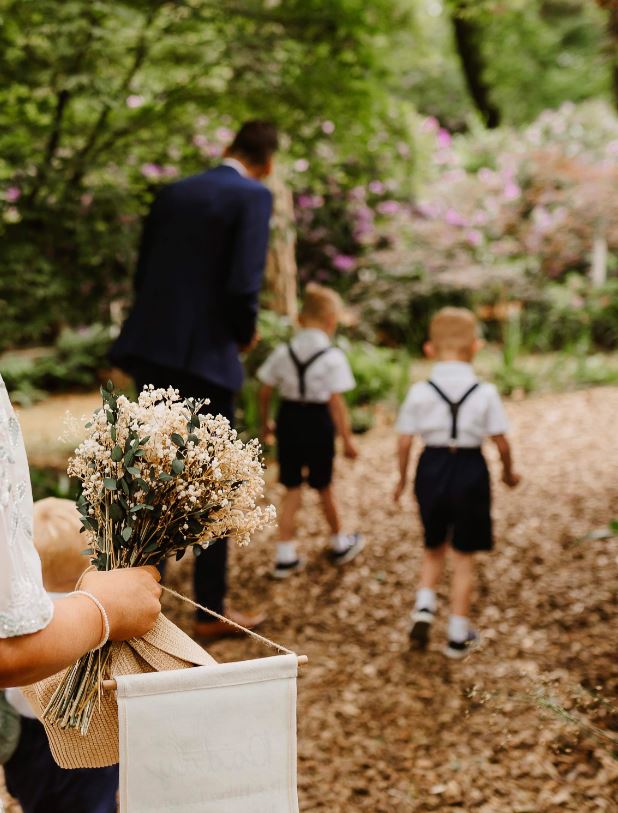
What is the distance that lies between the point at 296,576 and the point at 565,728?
6.62ft

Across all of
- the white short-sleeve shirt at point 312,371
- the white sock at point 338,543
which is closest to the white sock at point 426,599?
the white sock at point 338,543

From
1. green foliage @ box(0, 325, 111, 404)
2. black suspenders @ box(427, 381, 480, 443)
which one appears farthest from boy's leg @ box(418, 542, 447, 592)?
green foliage @ box(0, 325, 111, 404)

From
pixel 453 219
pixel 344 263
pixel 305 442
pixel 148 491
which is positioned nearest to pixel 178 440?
pixel 148 491

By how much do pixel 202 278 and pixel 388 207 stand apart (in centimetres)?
822

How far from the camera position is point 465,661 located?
2.59m

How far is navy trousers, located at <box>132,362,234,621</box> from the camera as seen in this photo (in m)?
3.49

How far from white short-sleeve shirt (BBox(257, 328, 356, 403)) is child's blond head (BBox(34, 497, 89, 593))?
8.04 feet

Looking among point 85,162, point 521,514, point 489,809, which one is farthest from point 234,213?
point 521,514

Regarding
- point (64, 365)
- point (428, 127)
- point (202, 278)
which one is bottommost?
point (64, 365)

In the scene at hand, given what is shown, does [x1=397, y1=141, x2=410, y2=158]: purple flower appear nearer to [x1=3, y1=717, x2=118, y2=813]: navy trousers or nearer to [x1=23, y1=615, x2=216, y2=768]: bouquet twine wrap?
[x1=3, y1=717, x2=118, y2=813]: navy trousers

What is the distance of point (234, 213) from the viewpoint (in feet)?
11.4

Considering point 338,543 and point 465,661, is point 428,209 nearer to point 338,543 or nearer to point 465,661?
point 338,543

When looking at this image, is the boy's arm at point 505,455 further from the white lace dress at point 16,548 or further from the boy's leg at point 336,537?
the white lace dress at point 16,548

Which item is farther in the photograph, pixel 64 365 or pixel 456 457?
pixel 64 365
